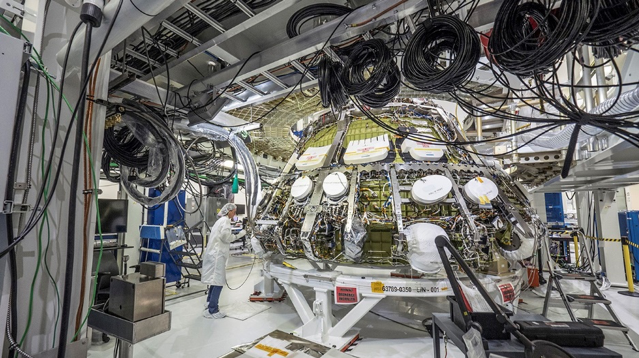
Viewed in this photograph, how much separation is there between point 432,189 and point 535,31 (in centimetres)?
186

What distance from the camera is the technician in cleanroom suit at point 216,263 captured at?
448cm

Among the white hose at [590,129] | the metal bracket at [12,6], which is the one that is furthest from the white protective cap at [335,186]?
the metal bracket at [12,6]

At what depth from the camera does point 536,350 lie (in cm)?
163

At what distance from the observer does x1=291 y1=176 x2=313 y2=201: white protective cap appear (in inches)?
157

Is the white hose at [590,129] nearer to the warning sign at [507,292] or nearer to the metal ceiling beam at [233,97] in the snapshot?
the warning sign at [507,292]

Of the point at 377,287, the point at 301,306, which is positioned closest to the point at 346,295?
the point at 377,287

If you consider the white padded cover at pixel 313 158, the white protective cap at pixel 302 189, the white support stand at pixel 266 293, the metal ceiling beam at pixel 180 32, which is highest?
the metal ceiling beam at pixel 180 32

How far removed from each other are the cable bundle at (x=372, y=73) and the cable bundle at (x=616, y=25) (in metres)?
1.29

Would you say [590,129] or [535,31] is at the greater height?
[535,31]

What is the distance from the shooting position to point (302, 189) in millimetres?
4023

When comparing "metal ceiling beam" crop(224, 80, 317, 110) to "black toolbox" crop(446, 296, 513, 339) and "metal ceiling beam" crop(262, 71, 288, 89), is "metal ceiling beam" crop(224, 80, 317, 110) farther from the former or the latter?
"black toolbox" crop(446, 296, 513, 339)

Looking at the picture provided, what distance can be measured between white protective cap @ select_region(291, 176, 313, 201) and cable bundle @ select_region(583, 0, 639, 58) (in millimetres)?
2952

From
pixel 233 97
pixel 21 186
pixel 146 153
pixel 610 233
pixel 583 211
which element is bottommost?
pixel 610 233

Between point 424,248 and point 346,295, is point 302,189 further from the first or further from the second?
point 424,248
